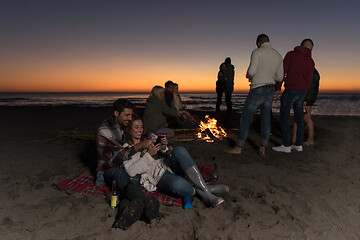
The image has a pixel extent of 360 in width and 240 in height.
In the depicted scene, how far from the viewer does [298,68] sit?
5.10m

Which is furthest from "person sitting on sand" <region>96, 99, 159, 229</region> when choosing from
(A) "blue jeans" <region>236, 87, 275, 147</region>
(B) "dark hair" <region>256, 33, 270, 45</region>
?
(B) "dark hair" <region>256, 33, 270, 45</region>

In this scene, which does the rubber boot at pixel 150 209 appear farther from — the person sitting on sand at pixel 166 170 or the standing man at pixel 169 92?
the standing man at pixel 169 92

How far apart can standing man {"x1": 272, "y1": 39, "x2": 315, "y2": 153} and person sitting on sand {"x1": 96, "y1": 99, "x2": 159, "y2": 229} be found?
3673 mm

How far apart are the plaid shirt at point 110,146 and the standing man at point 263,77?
117 inches

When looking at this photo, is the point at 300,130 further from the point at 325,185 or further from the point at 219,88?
the point at 219,88

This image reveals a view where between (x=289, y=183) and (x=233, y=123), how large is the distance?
607 centimetres

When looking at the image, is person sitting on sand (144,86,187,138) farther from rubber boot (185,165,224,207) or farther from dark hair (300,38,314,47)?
dark hair (300,38,314,47)

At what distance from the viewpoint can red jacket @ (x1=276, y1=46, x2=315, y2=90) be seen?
510 centimetres

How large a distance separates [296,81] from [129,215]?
14.9 ft

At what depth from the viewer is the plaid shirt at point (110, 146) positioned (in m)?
3.04

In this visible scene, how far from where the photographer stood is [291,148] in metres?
5.73

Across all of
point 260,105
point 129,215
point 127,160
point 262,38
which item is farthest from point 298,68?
point 129,215

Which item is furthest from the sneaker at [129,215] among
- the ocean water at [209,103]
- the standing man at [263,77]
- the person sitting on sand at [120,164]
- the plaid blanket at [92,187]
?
the ocean water at [209,103]

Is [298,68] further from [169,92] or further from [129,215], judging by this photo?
[129,215]
